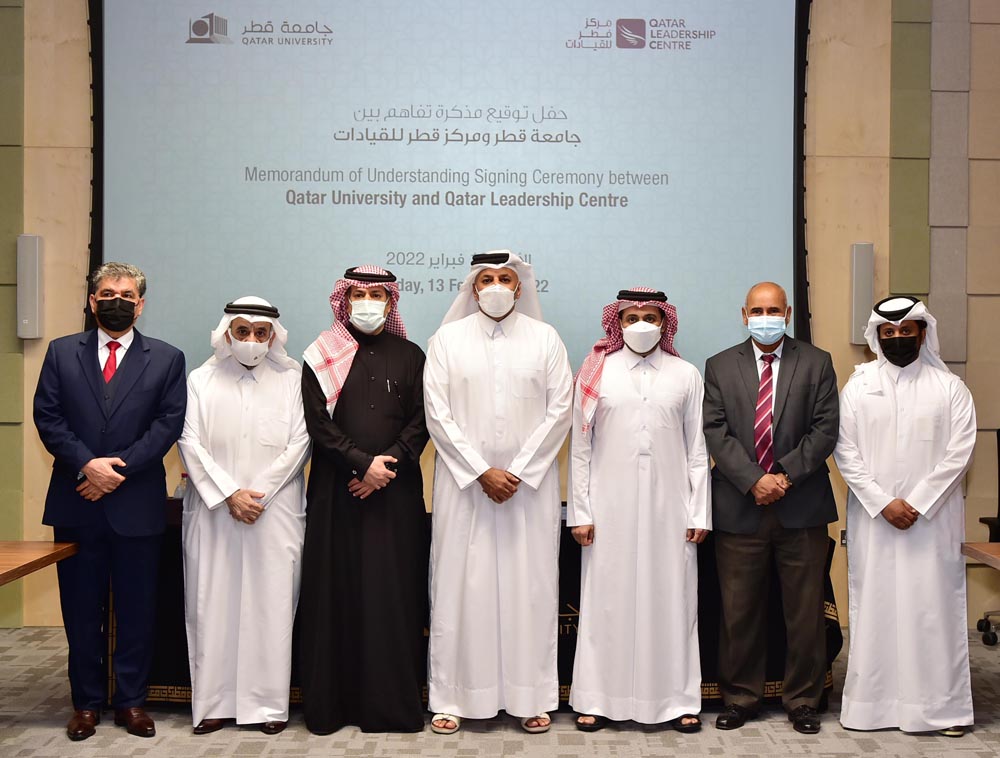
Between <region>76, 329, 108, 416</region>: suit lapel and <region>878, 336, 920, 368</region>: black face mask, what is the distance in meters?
3.01

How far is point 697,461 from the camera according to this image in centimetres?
354

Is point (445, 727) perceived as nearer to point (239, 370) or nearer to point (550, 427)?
point (550, 427)

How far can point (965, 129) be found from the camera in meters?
4.97

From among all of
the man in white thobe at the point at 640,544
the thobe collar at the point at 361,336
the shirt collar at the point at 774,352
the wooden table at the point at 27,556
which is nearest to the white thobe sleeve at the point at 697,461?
the man in white thobe at the point at 640,544

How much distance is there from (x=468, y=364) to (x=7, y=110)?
10.4 ft

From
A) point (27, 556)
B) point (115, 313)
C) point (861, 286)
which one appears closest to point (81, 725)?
point (27, 556)

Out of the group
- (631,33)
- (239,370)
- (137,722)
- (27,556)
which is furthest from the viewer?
(631,33)

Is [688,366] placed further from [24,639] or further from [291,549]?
[24,639]

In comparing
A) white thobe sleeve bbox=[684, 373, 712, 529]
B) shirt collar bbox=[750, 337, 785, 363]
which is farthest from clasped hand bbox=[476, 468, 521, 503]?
shirt collar bbox=[750, 337, 785, 363]

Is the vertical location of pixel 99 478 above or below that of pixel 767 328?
below

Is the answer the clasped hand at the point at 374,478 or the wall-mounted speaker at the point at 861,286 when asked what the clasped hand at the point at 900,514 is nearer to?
the wall-mounted speaker at the point at 861,286

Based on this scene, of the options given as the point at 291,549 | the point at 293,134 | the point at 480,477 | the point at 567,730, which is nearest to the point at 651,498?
the point at 480,477

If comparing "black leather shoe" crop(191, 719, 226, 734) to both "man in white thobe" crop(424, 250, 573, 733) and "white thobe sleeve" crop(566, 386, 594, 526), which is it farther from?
"white thobe sleeve" crop(566, 386, 594, 526)

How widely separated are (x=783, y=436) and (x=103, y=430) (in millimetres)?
2567
